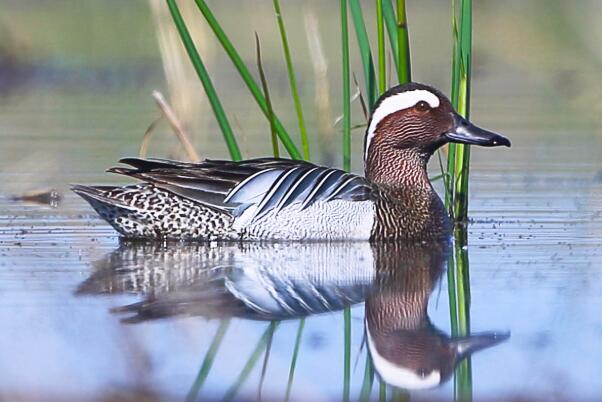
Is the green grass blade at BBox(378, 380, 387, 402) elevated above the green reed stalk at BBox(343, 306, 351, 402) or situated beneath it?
situated beneath

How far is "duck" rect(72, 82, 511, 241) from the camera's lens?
7.63 metres

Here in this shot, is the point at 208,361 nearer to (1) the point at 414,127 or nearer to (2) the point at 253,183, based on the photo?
(2) the point at 253,183

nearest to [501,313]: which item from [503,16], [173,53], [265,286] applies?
[265,286]

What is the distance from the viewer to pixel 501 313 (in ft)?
18.2

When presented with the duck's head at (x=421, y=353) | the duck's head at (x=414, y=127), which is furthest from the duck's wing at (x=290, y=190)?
the duck's head at (x=421, y=353)

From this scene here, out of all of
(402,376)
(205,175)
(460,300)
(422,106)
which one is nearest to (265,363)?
(402,376)

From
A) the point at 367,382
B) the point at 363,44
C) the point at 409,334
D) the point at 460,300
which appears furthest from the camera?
the point at 363,44

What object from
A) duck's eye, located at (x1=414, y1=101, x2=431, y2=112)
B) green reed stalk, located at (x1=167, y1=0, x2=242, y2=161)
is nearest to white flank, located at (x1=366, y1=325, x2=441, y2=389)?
green reed stalk, located at (x1=167, y1=0, x2=242, y2=161)

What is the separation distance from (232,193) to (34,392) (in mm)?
3472

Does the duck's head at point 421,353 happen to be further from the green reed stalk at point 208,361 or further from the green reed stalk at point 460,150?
the green reed stalk at point 460,150

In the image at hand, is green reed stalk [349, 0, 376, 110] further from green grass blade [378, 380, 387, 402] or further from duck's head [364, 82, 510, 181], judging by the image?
green grass blade [378, 380, 387, 402]

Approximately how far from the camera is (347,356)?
4.84m

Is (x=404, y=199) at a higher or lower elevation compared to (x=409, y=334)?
higher

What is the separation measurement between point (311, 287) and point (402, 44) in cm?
171
